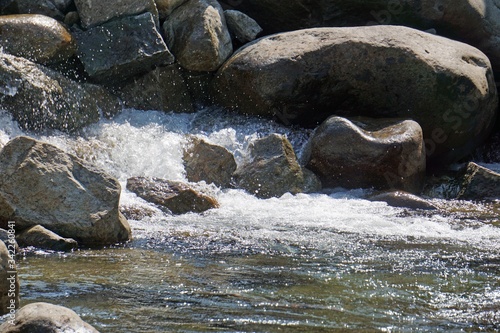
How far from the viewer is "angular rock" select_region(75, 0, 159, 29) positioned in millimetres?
10328

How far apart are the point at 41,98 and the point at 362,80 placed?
4.06 metres

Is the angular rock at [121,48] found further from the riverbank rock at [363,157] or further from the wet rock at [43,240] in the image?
the wet rock at [43,240]

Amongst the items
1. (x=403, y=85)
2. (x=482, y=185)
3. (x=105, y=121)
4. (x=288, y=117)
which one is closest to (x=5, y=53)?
(x=105, y=121)

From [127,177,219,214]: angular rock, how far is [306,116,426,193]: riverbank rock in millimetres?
1981

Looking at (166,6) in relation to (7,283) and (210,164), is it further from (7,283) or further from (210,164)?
(7,283)

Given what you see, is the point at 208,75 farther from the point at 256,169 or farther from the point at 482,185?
the point at 482,185

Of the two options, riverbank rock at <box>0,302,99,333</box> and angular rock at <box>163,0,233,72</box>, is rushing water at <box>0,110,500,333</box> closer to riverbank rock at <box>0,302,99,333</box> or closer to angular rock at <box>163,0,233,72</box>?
riverbank rock at <box>0,302,99,333</box>

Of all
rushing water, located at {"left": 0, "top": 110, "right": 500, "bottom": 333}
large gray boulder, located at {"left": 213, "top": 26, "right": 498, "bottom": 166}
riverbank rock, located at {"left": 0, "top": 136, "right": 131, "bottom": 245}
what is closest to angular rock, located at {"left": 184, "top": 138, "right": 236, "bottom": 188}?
rushing water, located at {"left": 0, "top": 110, "right": 500, "bottom": 333}

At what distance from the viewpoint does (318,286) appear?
4.91 meters

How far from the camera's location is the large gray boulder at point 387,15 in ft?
39.5

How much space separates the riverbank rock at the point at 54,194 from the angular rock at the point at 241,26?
19.3ft

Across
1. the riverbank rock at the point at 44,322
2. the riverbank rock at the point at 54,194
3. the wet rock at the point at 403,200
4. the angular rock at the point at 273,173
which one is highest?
the riverbank rock at the point at 44,322

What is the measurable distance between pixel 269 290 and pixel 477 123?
7068mm

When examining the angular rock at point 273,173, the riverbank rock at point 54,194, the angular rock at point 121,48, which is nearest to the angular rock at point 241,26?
the angular rock at point 121,48
